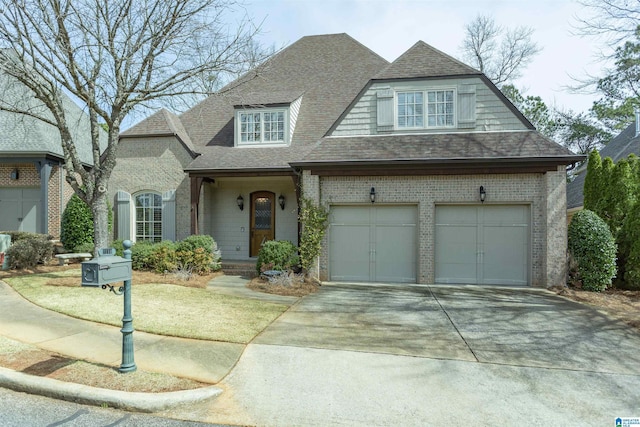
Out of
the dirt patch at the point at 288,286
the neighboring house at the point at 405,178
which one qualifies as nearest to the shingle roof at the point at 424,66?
the neighboring house at the point at 405,178

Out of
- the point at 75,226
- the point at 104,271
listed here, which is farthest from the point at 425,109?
the point at 75,226

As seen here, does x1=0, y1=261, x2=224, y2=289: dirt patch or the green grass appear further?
x1=0, y1=261, x2=224, y2=289: dirt patch

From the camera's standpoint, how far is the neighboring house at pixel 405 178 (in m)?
9.98

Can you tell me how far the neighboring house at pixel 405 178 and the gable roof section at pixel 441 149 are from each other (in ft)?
0.14

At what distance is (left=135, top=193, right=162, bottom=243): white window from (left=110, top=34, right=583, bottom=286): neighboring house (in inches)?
1.5

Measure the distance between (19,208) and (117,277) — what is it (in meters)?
14.0

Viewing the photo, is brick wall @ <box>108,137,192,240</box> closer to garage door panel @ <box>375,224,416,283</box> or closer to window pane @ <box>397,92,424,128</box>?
garage door panel @ <box>375,224,416,283</box>

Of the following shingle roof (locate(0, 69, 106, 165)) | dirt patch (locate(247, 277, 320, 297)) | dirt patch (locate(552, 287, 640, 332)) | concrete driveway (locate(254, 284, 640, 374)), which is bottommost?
dirt patch (locate(552, 287, 640, 332))

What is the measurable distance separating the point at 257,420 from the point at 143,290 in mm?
6305

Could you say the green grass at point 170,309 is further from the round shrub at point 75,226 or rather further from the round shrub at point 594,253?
the round shrub at point 594,253

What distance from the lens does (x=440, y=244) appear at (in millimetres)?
10430

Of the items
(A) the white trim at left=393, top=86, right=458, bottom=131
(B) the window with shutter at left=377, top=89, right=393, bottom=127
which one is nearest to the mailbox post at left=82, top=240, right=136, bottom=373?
(B) the window with shutter at left=377, top=89, right=393, bottom=127

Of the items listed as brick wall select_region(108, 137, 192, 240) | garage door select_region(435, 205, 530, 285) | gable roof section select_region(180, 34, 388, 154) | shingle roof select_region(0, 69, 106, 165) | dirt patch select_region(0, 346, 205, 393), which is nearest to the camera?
dirt patch select_region(0, 346, 205, 393)

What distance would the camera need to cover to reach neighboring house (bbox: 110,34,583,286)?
9984mm
